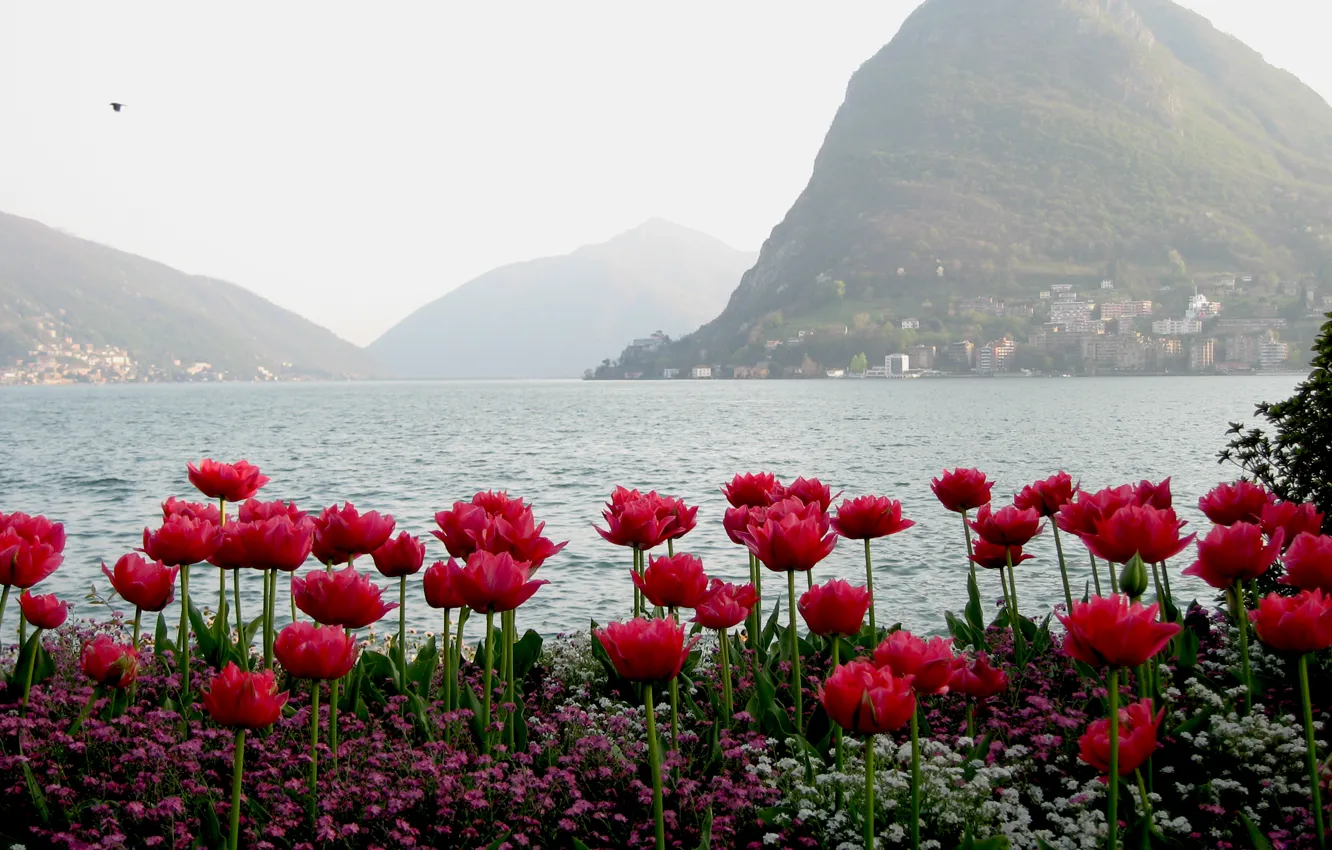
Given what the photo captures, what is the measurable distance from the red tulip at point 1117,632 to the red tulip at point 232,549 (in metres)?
3.52

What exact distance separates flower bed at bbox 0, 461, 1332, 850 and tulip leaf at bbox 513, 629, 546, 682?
1.48 ft

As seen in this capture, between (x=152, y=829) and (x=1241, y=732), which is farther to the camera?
(x=1241, y=732)

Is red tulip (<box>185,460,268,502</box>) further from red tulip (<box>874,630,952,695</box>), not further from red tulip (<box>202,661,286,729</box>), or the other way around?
red tulip (<box>874,630,952,695</box>)

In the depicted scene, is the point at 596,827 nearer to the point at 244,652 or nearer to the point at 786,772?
the point at 786,772

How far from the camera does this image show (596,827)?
4.09m

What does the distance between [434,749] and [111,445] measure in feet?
209

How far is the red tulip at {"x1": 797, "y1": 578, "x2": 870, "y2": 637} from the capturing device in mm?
3896

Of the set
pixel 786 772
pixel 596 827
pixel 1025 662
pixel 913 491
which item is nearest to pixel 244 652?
pixel 596 827

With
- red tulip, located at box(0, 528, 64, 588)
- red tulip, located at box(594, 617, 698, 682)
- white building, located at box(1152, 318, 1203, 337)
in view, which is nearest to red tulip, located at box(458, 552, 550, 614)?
red tulip, located at box(594, 617, 698, 682)

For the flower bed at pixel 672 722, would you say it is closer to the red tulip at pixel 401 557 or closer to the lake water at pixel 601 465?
the red tulip at pixel 401 557


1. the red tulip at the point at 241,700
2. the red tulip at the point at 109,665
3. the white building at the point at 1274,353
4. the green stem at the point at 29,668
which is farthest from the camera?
the white building at the point at 1274,353

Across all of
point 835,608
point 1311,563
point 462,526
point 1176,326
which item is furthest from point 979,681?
point 1176,326

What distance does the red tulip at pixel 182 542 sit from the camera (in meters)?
4.96

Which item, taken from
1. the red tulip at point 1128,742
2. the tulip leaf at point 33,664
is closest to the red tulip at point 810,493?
the red tulip at point 1128,742
